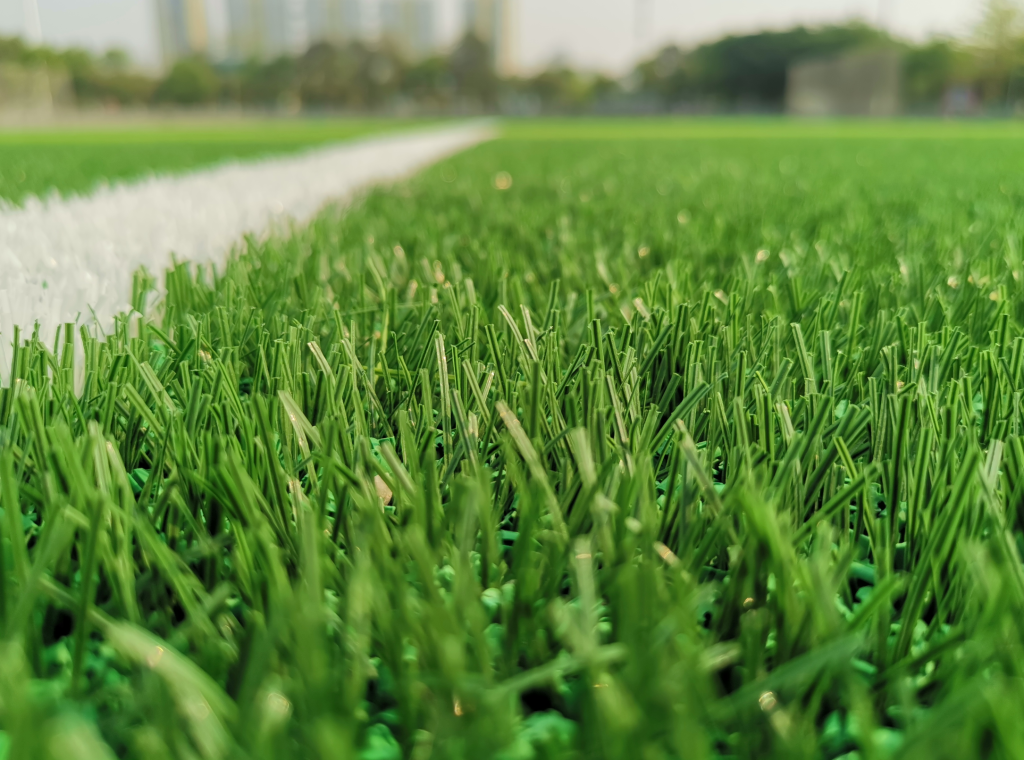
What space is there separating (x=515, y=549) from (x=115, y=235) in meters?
1.75

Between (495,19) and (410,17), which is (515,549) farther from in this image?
(410,17)

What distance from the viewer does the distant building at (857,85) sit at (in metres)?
37.3

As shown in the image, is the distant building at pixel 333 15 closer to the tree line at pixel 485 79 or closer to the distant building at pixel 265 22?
the distant building at pixel 265 22

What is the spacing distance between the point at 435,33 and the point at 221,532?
126m

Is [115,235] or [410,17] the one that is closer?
[115,235]

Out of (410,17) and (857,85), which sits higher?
(410,17)

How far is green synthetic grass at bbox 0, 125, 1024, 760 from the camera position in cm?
37

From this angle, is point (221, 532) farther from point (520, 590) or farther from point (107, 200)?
point (107, 200)

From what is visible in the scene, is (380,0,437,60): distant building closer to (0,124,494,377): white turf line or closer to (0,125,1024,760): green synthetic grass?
(0,124,494,377): white turf line

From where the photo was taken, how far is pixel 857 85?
38.1 metres

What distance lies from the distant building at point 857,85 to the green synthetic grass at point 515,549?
143 ft

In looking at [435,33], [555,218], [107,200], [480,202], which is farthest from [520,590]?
[435,33]

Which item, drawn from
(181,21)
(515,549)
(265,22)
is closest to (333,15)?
(265,22)

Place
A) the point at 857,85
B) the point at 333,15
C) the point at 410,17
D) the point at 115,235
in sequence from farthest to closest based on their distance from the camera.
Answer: the point at 333,15
the point at 410,17
the point at 857,85
the point at 115,235
